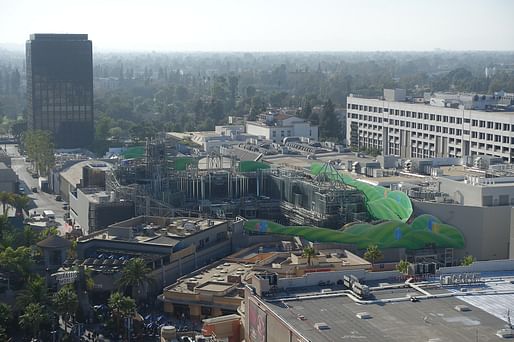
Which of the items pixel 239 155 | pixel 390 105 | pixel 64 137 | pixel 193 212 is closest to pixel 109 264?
pixel 193 212

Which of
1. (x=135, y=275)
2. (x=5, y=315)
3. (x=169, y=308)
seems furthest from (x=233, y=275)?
(x=5, y=315)

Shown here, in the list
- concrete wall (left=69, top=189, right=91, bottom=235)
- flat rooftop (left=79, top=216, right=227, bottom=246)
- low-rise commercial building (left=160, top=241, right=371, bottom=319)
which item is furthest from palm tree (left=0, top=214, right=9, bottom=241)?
low-rise commercial building (left=160, top=241, right=371, bottom=319)

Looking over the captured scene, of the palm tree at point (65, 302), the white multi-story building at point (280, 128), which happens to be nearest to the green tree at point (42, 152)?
the white multi-story building at point (280, 128)

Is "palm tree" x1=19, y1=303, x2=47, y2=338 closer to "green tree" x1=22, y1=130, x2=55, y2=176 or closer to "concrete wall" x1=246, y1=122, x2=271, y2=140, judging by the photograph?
"green tree" x1=22, y1=130, x2=55, y2=176

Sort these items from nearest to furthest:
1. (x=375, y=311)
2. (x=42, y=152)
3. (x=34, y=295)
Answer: (x=375, y=311), (x=34, y=295), (x=42, y=152)

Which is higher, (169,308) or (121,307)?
(121,307)

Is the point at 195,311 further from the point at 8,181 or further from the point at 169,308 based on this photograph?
the point at 8,181

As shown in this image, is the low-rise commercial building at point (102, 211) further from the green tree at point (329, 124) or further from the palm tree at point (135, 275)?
the green tree at point (329, 124)
